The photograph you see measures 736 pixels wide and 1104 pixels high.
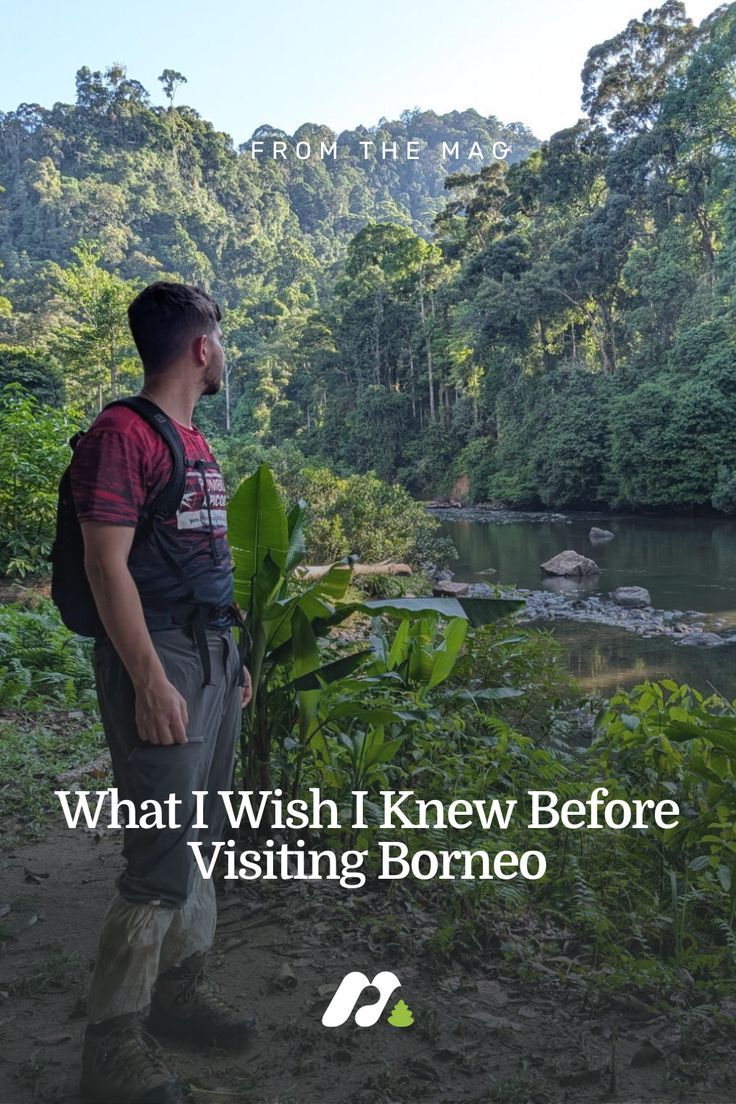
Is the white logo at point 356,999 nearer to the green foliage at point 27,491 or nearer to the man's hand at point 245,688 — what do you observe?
the man's hand at point 245,688

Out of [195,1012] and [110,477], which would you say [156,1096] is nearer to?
[195,1012]

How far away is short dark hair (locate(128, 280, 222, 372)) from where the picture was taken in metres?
1.81

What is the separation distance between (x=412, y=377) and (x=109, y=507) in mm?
43438

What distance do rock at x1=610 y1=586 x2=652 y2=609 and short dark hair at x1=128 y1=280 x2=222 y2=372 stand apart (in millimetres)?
11320

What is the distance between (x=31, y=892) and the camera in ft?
8.79

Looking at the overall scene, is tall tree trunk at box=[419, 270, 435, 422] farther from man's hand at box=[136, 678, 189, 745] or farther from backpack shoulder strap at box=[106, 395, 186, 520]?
man's hand at box=[136, 678, 189, 745]

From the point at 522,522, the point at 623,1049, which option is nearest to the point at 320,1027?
the point at 623,1049

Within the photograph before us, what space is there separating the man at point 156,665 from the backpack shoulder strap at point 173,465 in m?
0.01

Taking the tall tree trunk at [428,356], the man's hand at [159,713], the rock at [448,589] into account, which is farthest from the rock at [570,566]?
the tall tree trunk at [428,356]

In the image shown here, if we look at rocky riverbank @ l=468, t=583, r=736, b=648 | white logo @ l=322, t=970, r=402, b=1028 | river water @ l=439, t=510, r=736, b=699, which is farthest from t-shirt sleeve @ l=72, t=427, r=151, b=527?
rocky riverbank @ l=468, t=583, r=736, b=648

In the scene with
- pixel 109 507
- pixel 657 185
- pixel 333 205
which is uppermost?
pixel 333 205

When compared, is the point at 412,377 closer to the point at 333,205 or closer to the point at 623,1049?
the point at 623,1049

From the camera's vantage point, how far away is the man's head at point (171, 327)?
181 centimetres

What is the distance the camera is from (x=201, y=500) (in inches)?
70.4
